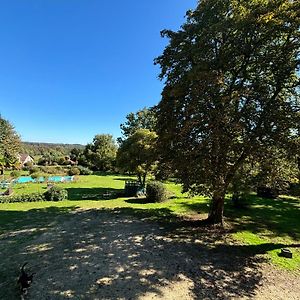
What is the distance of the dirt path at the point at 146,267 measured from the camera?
25.1 ft

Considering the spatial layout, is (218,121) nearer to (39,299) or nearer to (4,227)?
(39,299)

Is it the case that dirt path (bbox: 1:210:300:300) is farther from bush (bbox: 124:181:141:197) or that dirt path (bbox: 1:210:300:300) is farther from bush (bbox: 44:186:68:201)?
bush (bbox: 124:181:141:197)

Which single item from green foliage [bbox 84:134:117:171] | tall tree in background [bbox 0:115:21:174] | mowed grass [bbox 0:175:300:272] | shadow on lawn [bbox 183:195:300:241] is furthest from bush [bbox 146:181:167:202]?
green foliage [bbox 84:134:117:171]

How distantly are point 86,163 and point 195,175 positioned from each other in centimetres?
5825

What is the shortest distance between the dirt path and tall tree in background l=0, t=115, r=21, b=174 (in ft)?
129

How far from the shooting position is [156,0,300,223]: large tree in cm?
1127

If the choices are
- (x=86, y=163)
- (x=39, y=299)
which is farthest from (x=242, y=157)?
(x=86, y=163)

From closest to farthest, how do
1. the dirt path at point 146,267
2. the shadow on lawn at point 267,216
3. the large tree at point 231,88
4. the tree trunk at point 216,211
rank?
the dirt path at point 146,267
the large tree at point 231,88
the tree trunk at point 216,211
the shadow on lawn at point 267,216

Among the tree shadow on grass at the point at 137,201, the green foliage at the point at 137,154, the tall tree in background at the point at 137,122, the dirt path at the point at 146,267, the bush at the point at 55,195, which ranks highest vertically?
the tall tree in background at the point at 137,122

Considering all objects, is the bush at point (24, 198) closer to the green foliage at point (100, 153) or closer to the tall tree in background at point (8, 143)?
the tall tree in background at point (8, 143)

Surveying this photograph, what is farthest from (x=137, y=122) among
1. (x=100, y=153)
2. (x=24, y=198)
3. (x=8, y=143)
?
(x=24, y=198)

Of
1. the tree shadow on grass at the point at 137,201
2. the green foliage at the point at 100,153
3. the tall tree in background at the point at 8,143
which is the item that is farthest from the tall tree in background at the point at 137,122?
the tree shadow on grass at the point at 137,201

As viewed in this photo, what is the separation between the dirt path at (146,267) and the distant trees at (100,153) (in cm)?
5031

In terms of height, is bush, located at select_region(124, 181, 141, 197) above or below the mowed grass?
above
